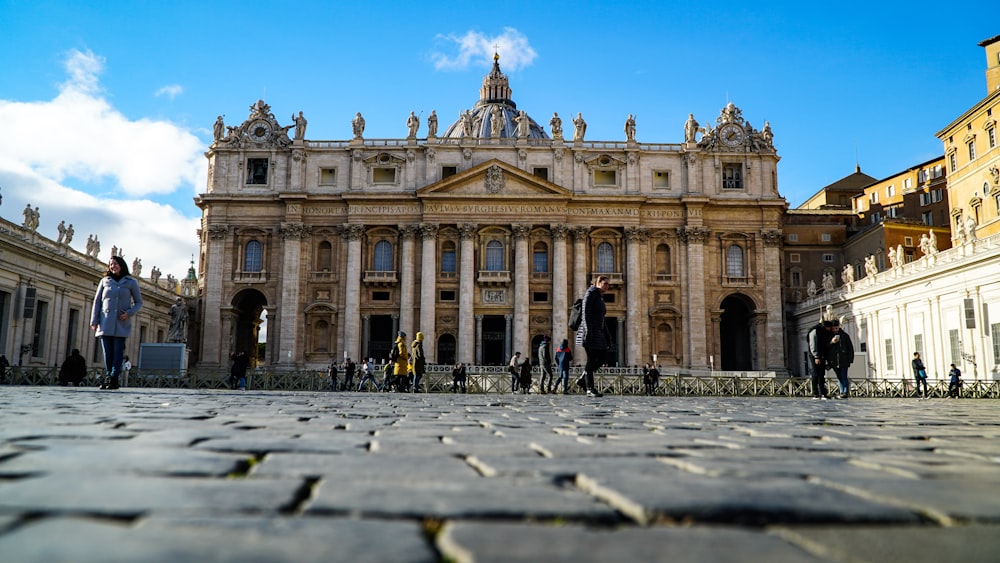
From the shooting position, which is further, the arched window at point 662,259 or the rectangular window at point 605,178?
the rectangular window at point 605,178

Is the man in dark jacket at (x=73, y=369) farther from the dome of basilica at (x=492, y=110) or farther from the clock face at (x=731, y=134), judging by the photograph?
the dome of basilica at (x=492, y=110)

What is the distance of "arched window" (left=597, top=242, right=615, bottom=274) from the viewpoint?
164 ft

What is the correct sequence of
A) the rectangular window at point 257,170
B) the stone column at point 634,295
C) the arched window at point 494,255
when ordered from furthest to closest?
the rectangular window at point 257,170, the arched window at point 494,255, the stone column at point 634,295

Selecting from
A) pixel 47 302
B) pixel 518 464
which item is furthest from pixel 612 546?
pixel 47 302

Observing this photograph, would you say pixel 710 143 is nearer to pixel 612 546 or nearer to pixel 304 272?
pixel 304 272

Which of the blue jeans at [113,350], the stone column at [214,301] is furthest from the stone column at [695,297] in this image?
the blue jeans at [113,350]

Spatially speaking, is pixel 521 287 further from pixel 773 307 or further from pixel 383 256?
pixel 773 307

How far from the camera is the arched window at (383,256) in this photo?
50.0 metres

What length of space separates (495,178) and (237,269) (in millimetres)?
17865

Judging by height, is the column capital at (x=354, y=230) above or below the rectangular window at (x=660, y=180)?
below

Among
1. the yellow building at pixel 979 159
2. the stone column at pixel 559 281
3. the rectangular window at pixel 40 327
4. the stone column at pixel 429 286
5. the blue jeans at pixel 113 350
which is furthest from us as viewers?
the stone column at pixel 559 281

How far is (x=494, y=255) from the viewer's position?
49.9 meters

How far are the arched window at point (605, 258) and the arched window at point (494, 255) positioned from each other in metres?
6.43

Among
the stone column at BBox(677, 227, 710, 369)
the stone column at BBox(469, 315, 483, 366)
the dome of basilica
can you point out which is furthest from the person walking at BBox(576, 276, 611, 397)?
the dome of basilica
